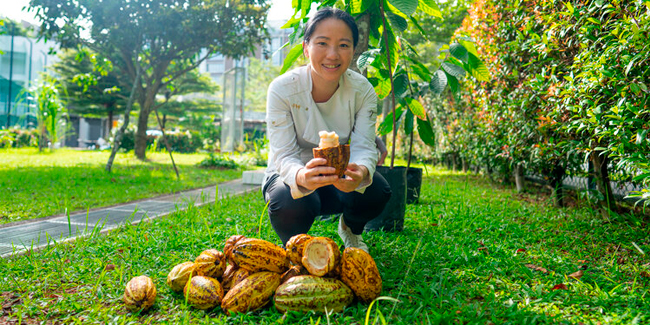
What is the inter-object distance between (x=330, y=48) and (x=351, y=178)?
2.21 feet

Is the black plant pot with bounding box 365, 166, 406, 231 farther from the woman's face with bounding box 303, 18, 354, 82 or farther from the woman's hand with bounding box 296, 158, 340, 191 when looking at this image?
the woman's hand with bounding box 296, 158, 340, 191

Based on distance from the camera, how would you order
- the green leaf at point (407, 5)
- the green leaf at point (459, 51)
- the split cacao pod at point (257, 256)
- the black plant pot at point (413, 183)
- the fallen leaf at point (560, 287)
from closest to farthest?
the split cacao pod at point (257, 256), the fallen leaf at point (560, 287), the green leaf at point (407, 5), the green leaf at point (459, 51), the black plant pot at point (413, 183)

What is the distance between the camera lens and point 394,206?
9.95 ft

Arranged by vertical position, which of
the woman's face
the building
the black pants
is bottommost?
the black pants

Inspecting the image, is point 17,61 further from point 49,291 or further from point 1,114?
point 49,291

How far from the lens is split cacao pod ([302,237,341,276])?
1747 millimetres

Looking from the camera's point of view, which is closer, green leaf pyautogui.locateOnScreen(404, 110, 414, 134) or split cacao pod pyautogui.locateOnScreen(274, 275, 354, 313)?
split cacao pod pyautogui.locateOnScreen(274, 275, 354, 313)

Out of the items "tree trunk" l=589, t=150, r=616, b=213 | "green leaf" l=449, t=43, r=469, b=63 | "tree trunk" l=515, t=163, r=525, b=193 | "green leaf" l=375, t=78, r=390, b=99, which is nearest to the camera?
"green leaf" l=449, t=43, r=469, b=63

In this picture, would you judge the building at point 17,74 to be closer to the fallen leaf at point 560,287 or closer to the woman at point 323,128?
the woman at point 323,128

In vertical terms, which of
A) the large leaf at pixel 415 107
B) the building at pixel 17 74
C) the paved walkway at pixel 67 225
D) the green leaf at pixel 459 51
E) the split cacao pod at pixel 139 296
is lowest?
the paved walkway at pixel 67 225

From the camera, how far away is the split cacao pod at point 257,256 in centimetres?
181

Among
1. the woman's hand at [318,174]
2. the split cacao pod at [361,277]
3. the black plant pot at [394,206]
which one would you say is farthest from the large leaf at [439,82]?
the split cacao pod at [361,277]

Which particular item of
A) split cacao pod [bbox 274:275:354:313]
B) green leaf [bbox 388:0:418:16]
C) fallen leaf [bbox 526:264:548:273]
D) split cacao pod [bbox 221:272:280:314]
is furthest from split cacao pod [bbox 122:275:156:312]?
green leaf [bbox 388:0:418:16]

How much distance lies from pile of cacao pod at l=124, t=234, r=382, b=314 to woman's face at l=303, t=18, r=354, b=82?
0.87m
